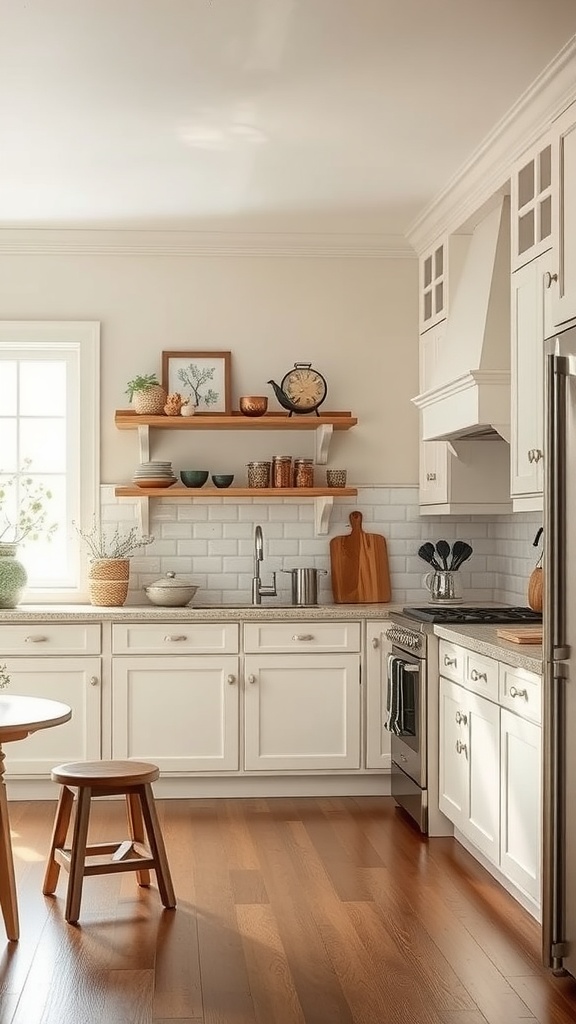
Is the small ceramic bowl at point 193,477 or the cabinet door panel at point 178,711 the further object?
the small ceramic bowl at point 193,477

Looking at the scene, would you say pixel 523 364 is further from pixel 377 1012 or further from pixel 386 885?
pixel 377 1012

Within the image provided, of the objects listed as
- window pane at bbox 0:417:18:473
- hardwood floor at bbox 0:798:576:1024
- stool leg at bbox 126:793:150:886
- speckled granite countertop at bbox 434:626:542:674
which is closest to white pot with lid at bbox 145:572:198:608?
window pane at bbox 0:417:18:473

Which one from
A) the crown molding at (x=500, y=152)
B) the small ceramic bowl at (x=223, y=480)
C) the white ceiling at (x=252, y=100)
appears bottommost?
the small ceramic bowl at (x=223, y=480)

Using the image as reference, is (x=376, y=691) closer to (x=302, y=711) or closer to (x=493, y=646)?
(x=302, y=711)

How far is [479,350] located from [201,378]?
1.88 meters

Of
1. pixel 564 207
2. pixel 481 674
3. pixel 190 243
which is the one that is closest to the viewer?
pixel 564 207

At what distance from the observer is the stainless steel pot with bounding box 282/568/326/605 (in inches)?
243

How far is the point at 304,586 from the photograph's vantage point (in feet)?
20.3

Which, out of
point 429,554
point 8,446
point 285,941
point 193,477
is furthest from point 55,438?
point 285,941

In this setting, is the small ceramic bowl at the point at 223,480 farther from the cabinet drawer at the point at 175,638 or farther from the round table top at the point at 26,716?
the round table top at the point at 26,716

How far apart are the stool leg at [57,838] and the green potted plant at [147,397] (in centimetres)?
234

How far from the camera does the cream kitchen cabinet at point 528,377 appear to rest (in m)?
4.39

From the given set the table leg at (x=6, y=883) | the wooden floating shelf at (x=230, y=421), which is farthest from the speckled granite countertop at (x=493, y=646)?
the table leg at (x=6, y=883)

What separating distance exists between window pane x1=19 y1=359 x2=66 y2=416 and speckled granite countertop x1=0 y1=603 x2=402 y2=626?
112 centimetres
